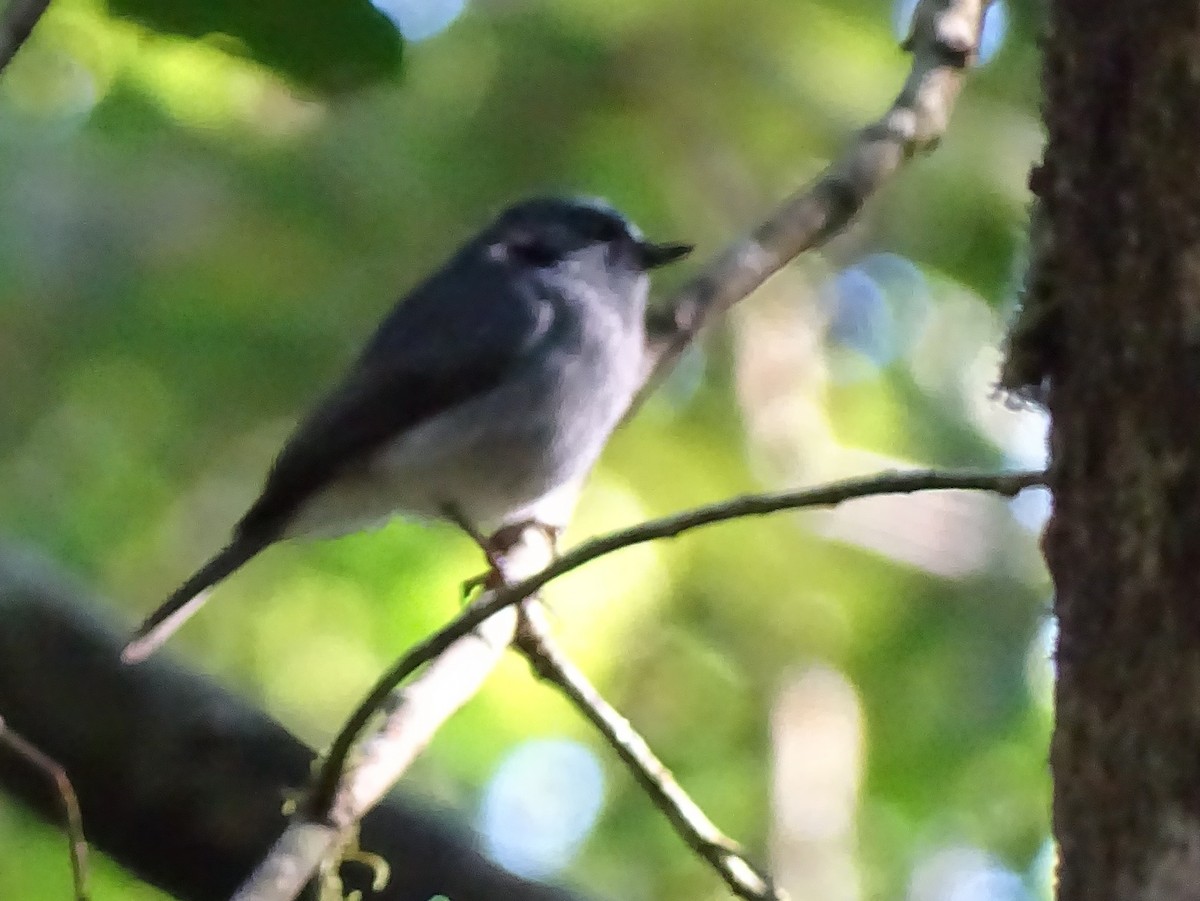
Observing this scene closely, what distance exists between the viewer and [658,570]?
4664 mm

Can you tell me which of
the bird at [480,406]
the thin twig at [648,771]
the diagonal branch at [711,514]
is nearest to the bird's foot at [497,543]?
the bird at [480,406]

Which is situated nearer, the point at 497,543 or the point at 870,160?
the point at 870,160

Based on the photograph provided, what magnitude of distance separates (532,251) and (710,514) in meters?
2.46

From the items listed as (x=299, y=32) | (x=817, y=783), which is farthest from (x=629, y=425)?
(x=299, y=32)

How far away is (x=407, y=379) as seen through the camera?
142 inches

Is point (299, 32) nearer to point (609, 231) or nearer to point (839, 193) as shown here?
point (839, 193)

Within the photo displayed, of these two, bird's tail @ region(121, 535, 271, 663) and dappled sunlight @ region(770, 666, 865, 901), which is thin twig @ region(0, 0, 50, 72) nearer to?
bird's tail @ region(121, 535, 271, 663)

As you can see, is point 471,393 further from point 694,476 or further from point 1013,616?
point 1013,616

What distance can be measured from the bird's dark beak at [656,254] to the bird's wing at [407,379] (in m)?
0.27

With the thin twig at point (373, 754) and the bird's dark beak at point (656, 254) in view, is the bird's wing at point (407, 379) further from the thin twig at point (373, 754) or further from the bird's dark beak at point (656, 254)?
the thin twig at point (373, 754)

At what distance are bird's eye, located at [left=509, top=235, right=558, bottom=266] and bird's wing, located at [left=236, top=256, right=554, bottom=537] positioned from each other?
0.57ft

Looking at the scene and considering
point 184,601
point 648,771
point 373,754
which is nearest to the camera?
point 373,754

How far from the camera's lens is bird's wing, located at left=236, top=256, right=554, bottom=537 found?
11.4 ft

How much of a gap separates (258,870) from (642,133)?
10.6 ft
